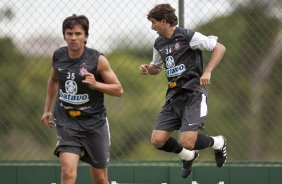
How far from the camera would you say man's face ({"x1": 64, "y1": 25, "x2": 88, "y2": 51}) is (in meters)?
8.27

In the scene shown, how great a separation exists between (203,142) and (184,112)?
0.41 meters

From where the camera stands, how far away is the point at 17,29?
427 inches

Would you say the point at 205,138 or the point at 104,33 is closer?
the point at 205,138

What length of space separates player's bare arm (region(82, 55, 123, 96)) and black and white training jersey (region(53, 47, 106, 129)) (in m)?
0.06

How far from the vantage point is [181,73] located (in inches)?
370

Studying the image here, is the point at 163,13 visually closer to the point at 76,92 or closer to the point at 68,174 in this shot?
the point at 76,92

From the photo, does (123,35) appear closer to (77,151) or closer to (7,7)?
(7,7)

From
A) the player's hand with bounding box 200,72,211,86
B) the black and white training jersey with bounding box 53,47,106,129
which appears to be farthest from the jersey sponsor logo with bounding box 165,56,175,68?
the black and white training jersey with bounding box 53,47,106,129

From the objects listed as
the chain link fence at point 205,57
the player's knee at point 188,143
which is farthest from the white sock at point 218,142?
the chain link fence at point 205,57

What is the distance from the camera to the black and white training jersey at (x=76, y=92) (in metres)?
8.27

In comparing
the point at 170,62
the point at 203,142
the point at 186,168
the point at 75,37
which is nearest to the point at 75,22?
the point at 75,37

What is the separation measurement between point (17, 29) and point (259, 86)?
114 inches

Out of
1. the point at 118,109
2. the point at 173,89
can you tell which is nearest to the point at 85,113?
the point at 173,89

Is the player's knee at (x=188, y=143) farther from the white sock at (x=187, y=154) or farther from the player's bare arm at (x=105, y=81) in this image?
the player's bare arm at (x=105, y=81)
